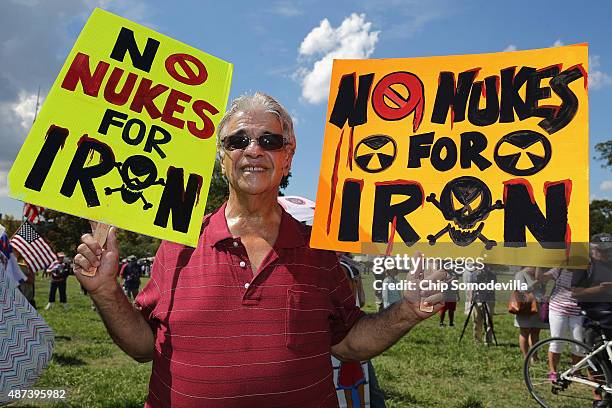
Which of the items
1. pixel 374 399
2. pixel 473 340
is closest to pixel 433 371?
pixel 473 340

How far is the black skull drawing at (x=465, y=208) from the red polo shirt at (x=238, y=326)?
596 mm

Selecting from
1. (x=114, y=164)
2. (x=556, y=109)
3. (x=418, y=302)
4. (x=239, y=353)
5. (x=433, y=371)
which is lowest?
(x=433, y=371)

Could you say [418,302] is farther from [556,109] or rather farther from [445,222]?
[556,109]

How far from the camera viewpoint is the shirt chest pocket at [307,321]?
6.82ft

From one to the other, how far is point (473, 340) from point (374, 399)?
8.11 m

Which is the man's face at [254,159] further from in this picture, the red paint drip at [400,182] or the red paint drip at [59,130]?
the red paint drip at [59,130]

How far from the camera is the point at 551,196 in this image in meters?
2.12

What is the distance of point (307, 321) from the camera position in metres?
2.13

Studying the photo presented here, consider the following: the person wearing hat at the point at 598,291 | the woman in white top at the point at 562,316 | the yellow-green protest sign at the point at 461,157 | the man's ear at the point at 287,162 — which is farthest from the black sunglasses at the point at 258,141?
the woman in white top at the point at 562,316

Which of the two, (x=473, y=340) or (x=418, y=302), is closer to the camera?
(x=418, y=302)

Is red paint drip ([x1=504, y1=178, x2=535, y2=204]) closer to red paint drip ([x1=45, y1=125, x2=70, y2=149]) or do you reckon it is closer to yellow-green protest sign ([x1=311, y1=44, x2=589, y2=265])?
yellow-green protest sign ([x1=311, y1=44, x2=589, y2=265])

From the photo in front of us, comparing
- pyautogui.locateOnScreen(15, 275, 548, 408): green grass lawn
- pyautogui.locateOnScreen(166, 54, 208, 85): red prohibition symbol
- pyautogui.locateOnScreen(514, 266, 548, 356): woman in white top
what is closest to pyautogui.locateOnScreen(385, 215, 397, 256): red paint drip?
pyautogui.locateOnScreen(166, 54, 208, 85): red prohibition symbol

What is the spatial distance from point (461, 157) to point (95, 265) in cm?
160

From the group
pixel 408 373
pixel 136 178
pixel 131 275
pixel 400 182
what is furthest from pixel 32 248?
pixel 400 182
